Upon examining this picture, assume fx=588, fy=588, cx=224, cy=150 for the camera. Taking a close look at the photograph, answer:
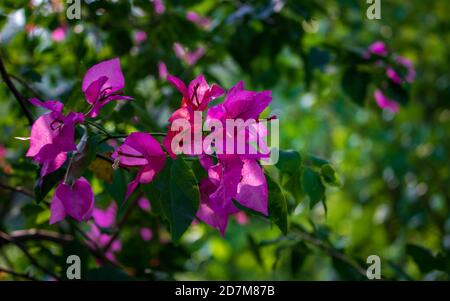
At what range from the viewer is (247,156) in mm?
518

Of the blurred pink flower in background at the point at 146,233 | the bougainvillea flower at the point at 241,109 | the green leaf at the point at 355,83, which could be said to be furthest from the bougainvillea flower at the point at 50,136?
the blurred pink flower in background at the point at 146,233

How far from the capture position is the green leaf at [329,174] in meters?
0.68

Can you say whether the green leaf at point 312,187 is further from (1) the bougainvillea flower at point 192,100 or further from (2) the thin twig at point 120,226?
(2) the thin twig at point 120,226

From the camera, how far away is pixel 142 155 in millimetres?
536

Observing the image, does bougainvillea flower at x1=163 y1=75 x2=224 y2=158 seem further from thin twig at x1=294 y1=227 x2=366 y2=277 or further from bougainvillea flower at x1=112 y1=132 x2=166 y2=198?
thin twig at x1=294 y1=227 x2=366 y2=277

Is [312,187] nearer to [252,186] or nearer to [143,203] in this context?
[252,186]

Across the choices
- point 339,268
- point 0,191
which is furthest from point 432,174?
point 0,191

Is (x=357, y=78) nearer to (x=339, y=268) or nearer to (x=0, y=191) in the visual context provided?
(x=339, y=268)

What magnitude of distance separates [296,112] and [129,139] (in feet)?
5.34

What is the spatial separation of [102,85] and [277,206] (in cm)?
20

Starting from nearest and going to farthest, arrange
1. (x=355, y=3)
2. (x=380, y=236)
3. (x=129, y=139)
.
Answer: (x=129, y=139) < (x=355, y=3) < (x=380, y=236)

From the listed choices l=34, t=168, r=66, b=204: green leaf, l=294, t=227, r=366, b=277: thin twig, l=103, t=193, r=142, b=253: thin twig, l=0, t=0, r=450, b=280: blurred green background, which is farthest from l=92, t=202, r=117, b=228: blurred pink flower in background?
l=34, t=168, r=66, b=204: green leaf

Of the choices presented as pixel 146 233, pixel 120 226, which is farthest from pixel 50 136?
pixel 146 233

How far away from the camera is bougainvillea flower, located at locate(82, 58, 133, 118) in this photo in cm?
55
